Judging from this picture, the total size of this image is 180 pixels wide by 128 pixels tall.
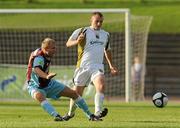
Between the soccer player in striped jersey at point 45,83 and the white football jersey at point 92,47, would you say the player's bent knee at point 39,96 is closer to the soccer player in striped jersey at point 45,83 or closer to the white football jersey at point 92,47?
the soccer player in striped jersey at point 45,83

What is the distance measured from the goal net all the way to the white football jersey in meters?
9.71

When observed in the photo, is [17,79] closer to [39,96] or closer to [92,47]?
[92,47]

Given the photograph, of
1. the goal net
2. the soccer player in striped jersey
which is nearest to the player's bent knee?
the soccer player in striped jersey

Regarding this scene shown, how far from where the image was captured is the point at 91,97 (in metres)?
27.0

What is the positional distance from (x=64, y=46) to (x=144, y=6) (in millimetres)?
11492

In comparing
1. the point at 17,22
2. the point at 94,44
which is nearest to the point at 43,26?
the point at 17,22

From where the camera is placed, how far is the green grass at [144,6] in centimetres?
3928

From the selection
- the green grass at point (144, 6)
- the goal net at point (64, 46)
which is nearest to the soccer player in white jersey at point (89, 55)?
the goal net at point (64, 46)

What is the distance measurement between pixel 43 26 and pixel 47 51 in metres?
17.9

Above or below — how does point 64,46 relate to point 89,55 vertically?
below

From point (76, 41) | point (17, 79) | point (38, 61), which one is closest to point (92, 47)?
point (76, 41)

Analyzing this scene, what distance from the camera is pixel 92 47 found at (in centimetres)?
1538

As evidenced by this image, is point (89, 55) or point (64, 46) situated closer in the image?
point (89, 55)

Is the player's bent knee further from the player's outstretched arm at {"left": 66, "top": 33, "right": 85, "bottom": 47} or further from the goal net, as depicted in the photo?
the goal net
